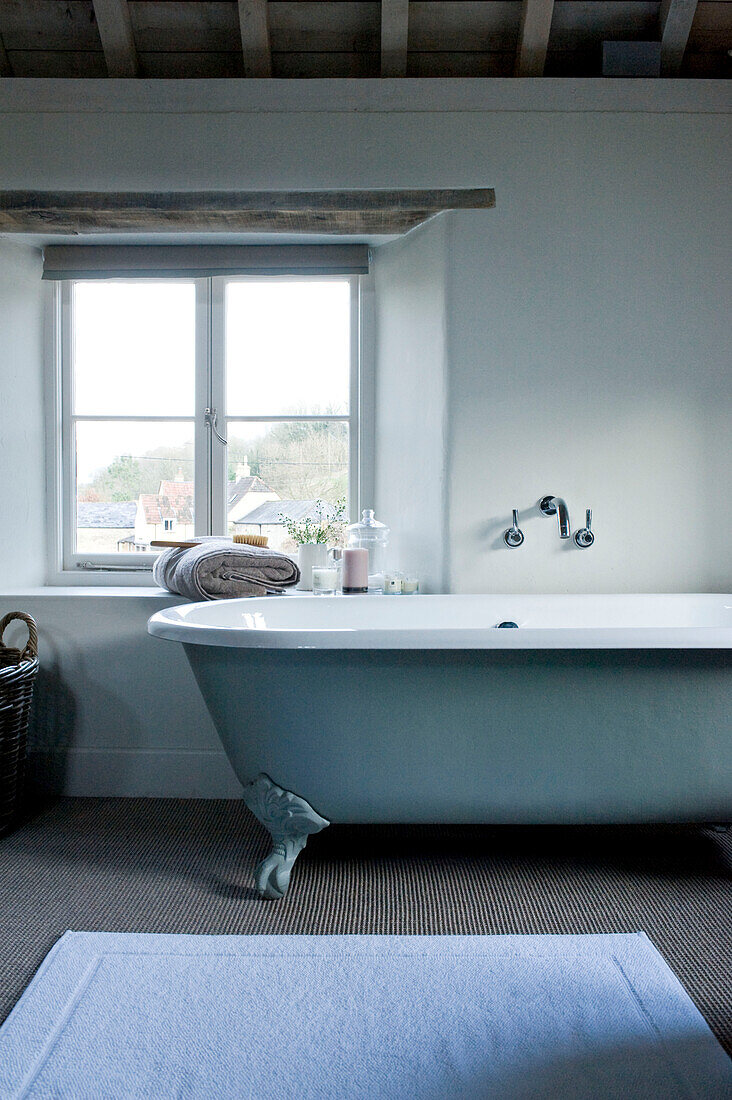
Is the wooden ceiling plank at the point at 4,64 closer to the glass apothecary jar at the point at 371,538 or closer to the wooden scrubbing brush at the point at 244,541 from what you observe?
the wooden scrubbing brush at the point at 244,541

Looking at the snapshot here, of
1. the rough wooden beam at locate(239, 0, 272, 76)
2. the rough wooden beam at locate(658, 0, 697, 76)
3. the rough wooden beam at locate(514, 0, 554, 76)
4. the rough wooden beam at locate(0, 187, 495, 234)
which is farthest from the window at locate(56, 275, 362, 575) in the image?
the rough wooden beam at locate(658, 0, 697, 76)

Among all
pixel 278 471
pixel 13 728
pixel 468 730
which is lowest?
pixel 13 728

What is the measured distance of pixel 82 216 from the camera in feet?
8.77

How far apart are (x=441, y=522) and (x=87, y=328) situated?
159cm

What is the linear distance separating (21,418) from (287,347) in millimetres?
1022

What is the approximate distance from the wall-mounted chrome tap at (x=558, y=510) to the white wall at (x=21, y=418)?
1.87 m

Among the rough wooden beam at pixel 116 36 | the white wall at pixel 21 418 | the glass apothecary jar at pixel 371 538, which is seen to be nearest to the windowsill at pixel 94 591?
the white wall at pixel 21 418

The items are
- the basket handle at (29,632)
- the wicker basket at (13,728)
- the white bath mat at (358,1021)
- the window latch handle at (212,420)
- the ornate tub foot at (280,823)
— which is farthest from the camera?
the window latch handle at (212,420)

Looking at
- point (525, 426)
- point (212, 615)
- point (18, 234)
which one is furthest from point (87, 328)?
point (525, 426)

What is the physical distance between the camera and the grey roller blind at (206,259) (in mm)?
2920

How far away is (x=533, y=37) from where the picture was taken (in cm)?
256

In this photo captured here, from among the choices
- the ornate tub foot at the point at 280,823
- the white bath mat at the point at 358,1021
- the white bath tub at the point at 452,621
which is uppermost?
the white bath tub at the point at 452,621

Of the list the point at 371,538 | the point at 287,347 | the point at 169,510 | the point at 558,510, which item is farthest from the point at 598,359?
the point at 169,510

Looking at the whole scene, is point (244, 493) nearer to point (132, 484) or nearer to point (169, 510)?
point (169, 510)
